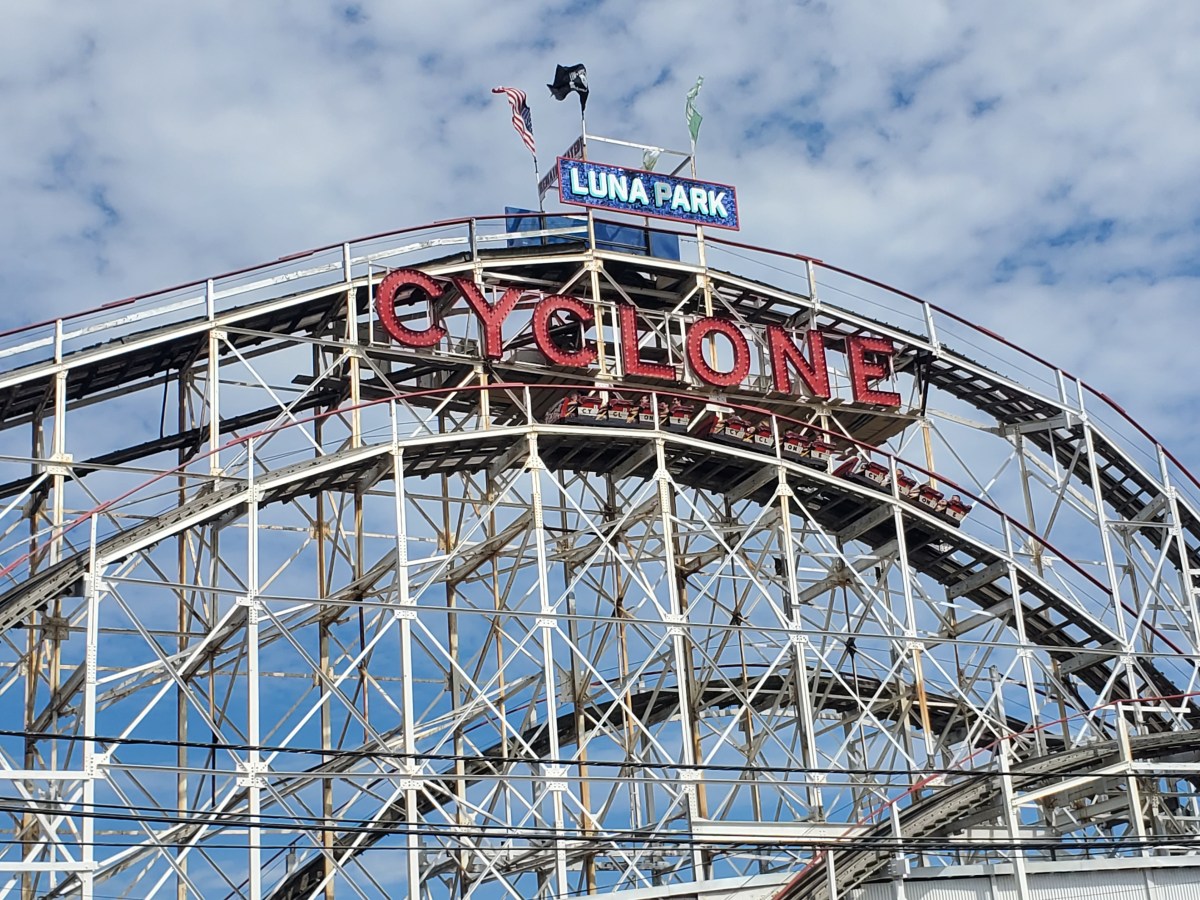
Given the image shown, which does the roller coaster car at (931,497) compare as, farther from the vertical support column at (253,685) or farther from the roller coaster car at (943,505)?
the vertical support column at (253,685)

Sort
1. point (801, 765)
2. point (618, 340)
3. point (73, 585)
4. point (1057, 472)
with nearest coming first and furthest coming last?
point (73, 585)
point (801, 765)
point (618, 340)
point (1057, 472)

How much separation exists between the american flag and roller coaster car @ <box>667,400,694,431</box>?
7719 millimetres

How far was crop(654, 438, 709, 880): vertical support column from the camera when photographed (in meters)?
34.9

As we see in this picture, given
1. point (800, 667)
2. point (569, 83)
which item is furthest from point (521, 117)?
point (800, 667)

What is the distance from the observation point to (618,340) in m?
41.7

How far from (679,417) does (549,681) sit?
8721mm

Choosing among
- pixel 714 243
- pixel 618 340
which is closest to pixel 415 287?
pixel 618 340

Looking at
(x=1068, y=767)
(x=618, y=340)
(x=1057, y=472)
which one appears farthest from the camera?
(x=1057, y=472)

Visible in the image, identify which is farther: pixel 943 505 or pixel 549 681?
pixel 943 505

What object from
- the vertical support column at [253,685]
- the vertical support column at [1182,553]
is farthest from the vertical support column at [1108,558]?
the vertical support column at [253,685]

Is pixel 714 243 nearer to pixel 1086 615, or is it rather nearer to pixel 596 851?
pixel 1086 615

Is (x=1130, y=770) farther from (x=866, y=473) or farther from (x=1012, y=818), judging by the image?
(x=866, y=473)

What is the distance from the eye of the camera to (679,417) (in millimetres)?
41156

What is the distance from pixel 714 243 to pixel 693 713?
36.7 feet
